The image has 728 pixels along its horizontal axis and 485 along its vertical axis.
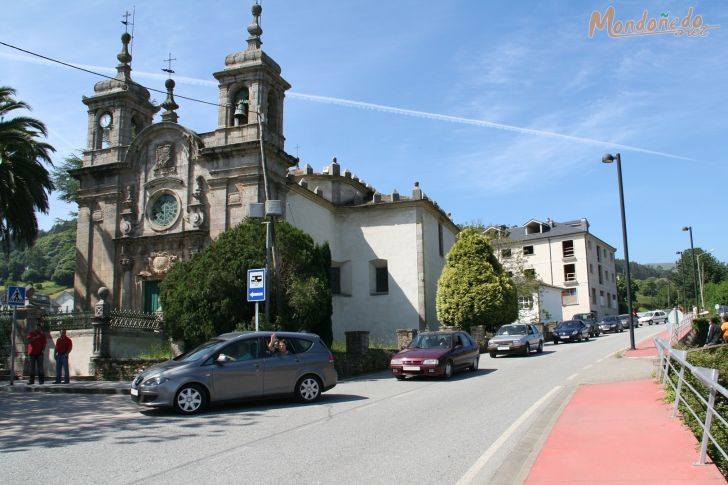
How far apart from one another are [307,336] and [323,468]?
658 centimetres

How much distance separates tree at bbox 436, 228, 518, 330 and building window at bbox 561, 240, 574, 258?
122 feet

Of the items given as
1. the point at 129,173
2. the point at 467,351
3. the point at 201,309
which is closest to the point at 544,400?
the point at 467,351

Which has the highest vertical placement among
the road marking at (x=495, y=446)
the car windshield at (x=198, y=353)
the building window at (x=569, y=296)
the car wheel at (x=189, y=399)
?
the building window at (x=569, y=296)

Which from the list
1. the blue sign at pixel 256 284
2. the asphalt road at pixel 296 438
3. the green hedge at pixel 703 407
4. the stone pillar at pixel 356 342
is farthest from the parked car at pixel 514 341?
the green hedge at pixel 703 407

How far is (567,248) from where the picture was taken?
224ft

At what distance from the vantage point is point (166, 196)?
28.0 metres

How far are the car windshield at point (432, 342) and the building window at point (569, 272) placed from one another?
5353 cm

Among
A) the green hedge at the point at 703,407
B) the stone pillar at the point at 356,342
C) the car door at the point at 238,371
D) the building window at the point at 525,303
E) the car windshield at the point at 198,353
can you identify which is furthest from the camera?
the building window at the point at 525,303

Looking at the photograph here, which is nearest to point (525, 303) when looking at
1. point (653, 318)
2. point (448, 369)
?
point (653, 318)

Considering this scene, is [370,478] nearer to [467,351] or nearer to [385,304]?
[467,351]

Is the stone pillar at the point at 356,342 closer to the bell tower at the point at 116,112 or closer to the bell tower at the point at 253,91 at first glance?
the bell tower at the point at 253,91

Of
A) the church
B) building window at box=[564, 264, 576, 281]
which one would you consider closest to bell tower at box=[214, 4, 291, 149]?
the church

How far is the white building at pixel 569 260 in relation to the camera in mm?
66375

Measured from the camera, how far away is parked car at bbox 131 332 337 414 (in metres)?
11.1
